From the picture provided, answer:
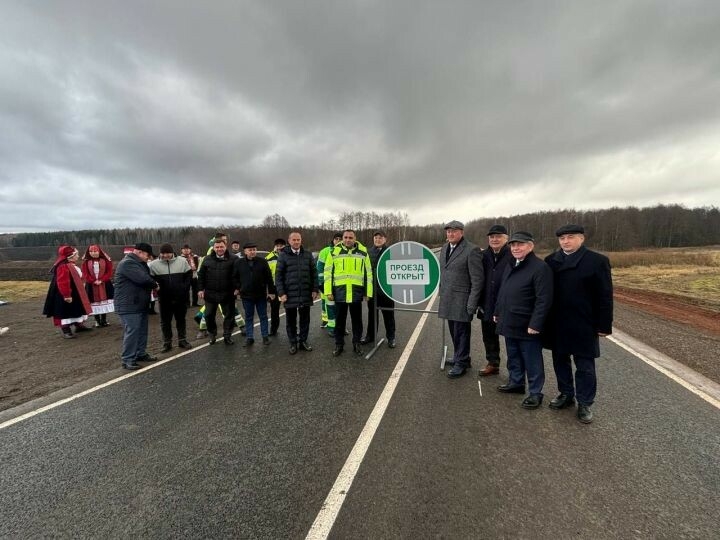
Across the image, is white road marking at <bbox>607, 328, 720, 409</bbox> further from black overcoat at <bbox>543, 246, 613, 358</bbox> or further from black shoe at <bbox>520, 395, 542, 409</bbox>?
black shoe at <bbox>520, 395, 542, 409</bbox>

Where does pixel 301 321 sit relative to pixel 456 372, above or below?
above

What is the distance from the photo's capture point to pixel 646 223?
279 ft

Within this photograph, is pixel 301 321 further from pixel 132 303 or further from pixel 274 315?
pixel 132 303

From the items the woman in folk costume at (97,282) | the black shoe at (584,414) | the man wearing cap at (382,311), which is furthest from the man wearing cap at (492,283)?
the woman in folk costume at (97,282)

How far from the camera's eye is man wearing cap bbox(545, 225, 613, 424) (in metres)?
3.47

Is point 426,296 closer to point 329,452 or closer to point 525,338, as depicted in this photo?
point 525,338

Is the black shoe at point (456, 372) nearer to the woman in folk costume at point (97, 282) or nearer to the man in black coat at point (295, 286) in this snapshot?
the man in black coat at point (295, 286)

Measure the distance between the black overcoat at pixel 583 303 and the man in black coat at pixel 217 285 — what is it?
5.98 metres

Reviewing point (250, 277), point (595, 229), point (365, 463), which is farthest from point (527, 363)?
point (595, 229)

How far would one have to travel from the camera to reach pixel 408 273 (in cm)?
590

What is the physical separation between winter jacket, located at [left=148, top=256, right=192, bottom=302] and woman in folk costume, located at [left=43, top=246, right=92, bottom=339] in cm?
272

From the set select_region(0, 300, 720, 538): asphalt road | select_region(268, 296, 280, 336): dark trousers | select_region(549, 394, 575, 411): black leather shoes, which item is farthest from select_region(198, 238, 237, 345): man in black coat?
select_region(549, 394, 575, 411): black leather shoes

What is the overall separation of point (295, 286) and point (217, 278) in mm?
1846

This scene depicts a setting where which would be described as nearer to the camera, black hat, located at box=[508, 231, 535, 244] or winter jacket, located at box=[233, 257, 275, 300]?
black hat, located at box=[508, 231, 535, 244]
